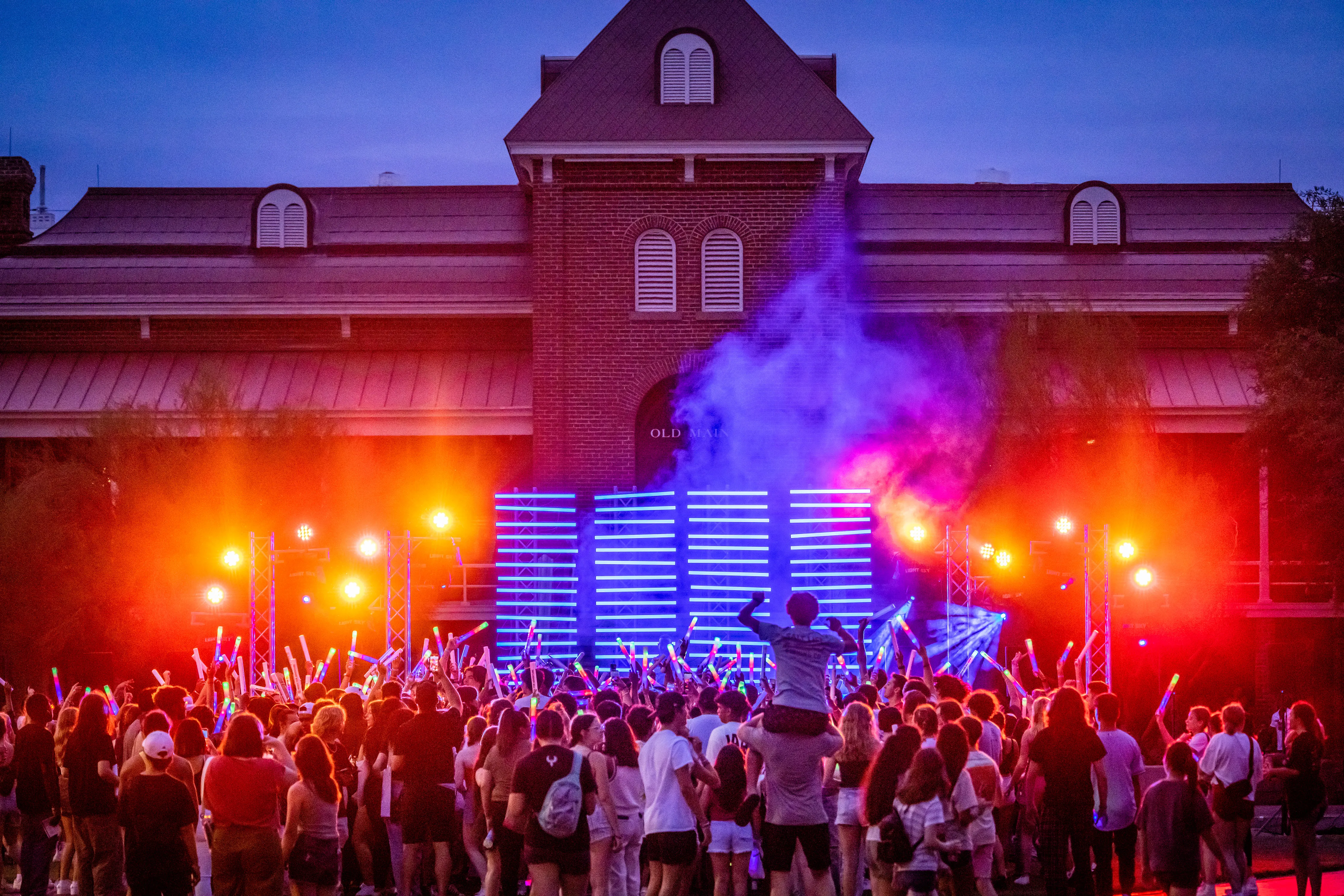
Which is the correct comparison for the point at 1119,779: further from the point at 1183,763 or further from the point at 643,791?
the point at 643,791

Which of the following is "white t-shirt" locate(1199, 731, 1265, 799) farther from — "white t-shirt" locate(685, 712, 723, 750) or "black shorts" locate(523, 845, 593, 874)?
"black shorts" locate(523, 845, 593, 874)

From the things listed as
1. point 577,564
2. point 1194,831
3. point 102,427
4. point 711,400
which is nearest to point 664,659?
point 577,564

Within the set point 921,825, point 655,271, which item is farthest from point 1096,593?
point 921,825

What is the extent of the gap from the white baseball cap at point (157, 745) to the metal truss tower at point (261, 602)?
11.0 meters

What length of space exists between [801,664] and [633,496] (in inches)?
522

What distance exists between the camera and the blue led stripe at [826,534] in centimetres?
2120

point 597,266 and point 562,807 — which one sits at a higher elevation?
point 597,266

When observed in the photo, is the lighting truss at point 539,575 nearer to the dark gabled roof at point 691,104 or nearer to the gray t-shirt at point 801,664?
the dark gabled roof at point 691,104

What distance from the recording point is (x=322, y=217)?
29.3 meters

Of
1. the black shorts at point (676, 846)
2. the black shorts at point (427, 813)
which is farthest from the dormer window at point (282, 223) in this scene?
the black shorts at point (676, 846)

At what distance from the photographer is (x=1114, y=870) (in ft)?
48.7

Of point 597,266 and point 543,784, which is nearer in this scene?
point 543,784

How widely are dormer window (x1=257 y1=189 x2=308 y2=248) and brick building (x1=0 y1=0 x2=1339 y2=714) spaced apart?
5 cm

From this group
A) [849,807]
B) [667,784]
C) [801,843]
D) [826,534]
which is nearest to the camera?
[801,843]
